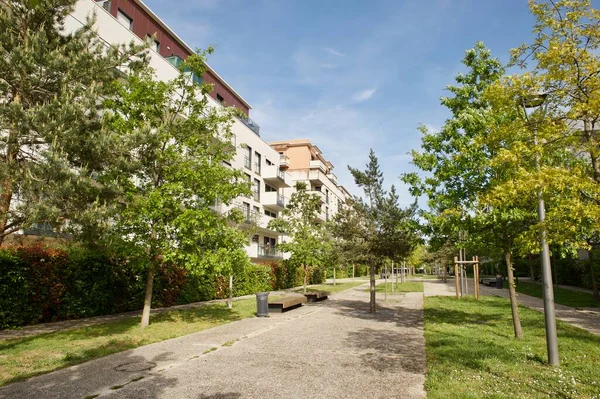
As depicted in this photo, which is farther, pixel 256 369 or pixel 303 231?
pixel 303 231

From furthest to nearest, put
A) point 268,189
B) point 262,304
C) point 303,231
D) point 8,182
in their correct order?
point 268,189 < point 303,231 < point 262,304 < point 8,182

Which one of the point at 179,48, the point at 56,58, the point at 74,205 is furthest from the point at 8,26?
the point at 179,48

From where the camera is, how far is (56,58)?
8.04 metres

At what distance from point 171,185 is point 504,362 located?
338 inches

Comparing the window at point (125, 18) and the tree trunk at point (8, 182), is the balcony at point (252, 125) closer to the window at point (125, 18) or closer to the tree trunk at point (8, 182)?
the window at point (125, 18)

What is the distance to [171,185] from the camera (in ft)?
34.7

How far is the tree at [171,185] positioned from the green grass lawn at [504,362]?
6.06 meters

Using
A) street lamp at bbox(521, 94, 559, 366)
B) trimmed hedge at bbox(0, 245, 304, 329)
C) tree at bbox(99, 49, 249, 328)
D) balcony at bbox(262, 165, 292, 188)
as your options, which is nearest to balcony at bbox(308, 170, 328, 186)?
balcony at bbox(262, 165, 292, 188)

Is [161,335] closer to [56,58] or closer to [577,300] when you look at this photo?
[56,58]

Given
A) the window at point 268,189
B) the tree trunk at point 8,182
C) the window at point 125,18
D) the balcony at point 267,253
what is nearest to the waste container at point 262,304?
the tree trunk at point 8,182

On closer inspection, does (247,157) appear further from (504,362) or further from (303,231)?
(504,362)

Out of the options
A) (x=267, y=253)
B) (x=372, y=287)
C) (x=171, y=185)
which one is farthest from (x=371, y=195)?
(x=267, y=253)

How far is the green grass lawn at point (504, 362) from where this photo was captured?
547 cm

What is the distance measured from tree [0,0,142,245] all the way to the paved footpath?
3.18 meters
